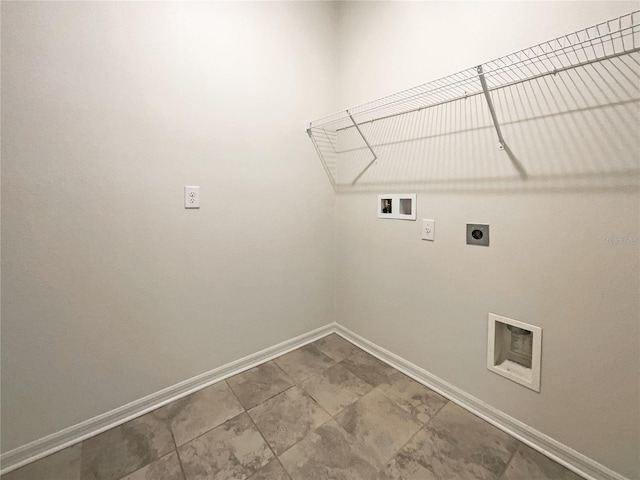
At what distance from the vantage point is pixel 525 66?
3.67 feet

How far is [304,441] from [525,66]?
6.40 ft

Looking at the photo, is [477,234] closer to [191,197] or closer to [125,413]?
[191,197]

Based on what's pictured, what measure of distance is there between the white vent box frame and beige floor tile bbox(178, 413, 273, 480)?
1.18 metres

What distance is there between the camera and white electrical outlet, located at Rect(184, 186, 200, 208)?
1.46 m

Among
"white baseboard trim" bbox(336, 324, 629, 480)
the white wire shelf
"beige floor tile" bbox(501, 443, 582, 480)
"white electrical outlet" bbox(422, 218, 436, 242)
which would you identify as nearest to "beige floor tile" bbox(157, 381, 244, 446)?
"white baseboard trim" bbox(336, 324, 629, 480)

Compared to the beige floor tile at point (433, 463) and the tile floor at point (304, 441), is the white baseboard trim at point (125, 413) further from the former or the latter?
the beige floor tile at point (433, 463)

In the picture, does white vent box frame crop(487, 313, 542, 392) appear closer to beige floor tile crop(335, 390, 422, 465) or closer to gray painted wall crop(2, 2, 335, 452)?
beige floor tile crop(335, 390, 422, 465)

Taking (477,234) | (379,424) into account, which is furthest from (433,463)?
(477,234)

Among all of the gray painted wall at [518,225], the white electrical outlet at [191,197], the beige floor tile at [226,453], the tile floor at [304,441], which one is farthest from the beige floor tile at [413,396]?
the white electrical outlet at [191,197]

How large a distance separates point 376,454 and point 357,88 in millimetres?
2203

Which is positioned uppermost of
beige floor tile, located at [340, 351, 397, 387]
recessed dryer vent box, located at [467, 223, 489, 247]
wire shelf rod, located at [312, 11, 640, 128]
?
wire shelf rod, located at [312, 11, 640, 128]

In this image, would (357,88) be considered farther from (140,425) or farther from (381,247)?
(140,425)

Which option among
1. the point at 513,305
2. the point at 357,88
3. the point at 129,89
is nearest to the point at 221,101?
the point at 129,89

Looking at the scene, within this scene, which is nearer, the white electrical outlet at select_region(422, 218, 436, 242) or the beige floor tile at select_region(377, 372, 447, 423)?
the beige floor tile at select_region(377, 372, 447, 423)
